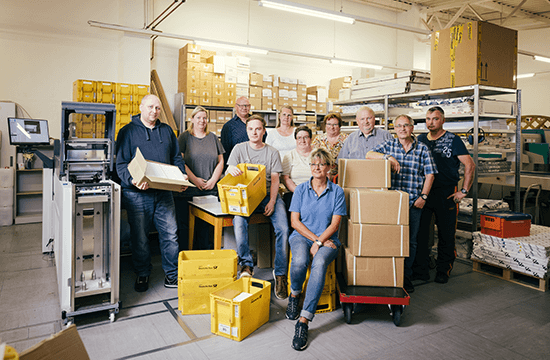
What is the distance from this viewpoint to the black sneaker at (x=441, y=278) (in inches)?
149

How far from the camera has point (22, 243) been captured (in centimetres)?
494

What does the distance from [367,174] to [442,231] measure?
127cm

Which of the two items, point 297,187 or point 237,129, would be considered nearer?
point 297,187

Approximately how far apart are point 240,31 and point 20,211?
5.64 meters

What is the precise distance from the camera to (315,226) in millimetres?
3047

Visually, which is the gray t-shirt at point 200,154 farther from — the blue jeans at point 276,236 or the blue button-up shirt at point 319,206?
the blue button-up shirt at point 319,206

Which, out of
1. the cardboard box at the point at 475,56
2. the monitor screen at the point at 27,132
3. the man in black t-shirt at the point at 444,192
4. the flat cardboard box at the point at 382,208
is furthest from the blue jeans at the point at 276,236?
the cardboard box at the point at 475,56

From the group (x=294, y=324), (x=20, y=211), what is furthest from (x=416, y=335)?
(x=20, y=211)

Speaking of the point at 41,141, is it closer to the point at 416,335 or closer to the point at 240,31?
the point at 416,335

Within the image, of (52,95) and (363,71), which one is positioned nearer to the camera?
(52,95)

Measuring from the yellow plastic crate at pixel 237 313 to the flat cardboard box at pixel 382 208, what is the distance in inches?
35.6

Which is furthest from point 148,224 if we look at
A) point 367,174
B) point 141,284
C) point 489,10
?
point 489,10

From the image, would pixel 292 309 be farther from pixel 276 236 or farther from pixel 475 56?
pixel 475 56

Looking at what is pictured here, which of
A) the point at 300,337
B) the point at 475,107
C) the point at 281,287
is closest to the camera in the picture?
the point at 300,337
